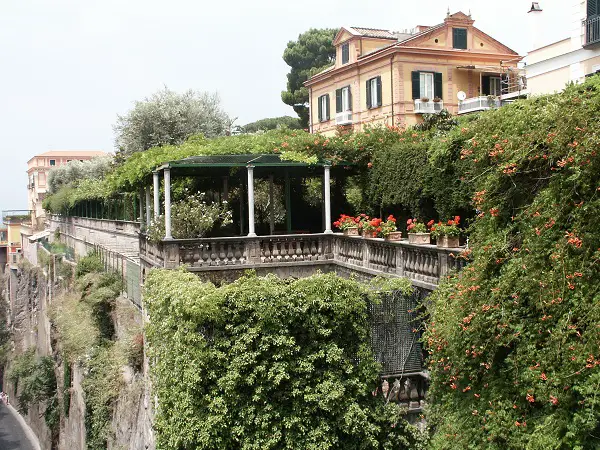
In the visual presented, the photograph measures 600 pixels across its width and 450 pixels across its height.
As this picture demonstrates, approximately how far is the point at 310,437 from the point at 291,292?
6.74 ft

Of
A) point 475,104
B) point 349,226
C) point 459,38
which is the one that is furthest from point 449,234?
point 459,38

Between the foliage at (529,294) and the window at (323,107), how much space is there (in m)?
30.5

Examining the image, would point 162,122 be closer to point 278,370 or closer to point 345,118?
point 345,118

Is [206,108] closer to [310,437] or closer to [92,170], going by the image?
[92,170]

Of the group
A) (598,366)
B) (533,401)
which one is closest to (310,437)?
(533,401)

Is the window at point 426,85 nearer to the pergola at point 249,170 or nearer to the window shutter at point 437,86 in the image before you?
the window shutter at point 437,86

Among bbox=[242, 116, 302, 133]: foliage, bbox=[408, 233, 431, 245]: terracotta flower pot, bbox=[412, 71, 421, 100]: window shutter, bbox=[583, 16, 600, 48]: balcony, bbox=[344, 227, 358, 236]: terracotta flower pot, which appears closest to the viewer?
bbox=[408, 233, 431, 245]: terracotta flower pot

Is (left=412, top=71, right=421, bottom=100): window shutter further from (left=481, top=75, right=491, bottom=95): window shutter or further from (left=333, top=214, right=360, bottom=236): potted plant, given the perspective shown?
(left=333, top=214, right=360, bottom=236): potted plant

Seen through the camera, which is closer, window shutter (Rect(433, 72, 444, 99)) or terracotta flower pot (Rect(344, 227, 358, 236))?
terracotta flower pot (Rect(344, 227, 358, 236))

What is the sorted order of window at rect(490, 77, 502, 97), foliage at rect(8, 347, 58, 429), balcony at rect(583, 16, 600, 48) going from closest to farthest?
balcony at rect(583, 16, 600, 48)
foliage at rect(8, 347, 58, 429)
window at rect(490, 77, 502, 97)

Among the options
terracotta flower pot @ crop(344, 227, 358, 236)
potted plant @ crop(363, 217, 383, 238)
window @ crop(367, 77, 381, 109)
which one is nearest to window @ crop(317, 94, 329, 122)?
window @ crop(367, 77, 381, 109)

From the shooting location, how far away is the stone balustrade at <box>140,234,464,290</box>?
12.7 m

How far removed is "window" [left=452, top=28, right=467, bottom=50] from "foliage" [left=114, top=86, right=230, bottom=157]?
1335 centimetres

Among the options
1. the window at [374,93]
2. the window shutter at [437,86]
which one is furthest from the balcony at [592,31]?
the window at [374,93]
